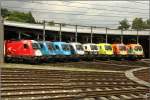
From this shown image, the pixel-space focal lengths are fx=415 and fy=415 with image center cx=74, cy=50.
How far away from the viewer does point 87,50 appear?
49.0m

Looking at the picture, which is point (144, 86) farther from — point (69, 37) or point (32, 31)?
point (69, 37)

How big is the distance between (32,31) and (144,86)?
1624 inches

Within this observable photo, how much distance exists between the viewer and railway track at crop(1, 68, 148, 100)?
16578 mm

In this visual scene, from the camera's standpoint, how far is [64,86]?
65.3 ft

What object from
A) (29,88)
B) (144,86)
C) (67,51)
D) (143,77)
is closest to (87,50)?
(67,51)

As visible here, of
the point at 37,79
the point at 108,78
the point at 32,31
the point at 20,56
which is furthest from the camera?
the point at 32,31

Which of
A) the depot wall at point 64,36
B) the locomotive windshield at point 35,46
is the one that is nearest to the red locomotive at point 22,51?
the locomotive windshield at point 35,46

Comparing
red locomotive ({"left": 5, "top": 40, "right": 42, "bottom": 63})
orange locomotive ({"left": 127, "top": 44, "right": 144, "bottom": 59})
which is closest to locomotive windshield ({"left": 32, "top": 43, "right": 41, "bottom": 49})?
red locomotive ({"left": 5, "top": 40, "right": 42, "bottom": 63})

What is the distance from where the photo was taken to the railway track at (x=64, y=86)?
653 inches

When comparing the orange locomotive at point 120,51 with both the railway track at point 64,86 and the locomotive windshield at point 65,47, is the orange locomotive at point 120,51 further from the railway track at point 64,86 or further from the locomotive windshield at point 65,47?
the railway track at point 64,86

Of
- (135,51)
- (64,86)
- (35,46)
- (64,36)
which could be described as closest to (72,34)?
(64,36)

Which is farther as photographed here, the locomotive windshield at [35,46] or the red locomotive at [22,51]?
the locomotive windshield at [35,46]

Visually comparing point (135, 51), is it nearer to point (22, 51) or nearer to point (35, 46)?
point (35, 46)

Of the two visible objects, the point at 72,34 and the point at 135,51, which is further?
the point at 72,34
